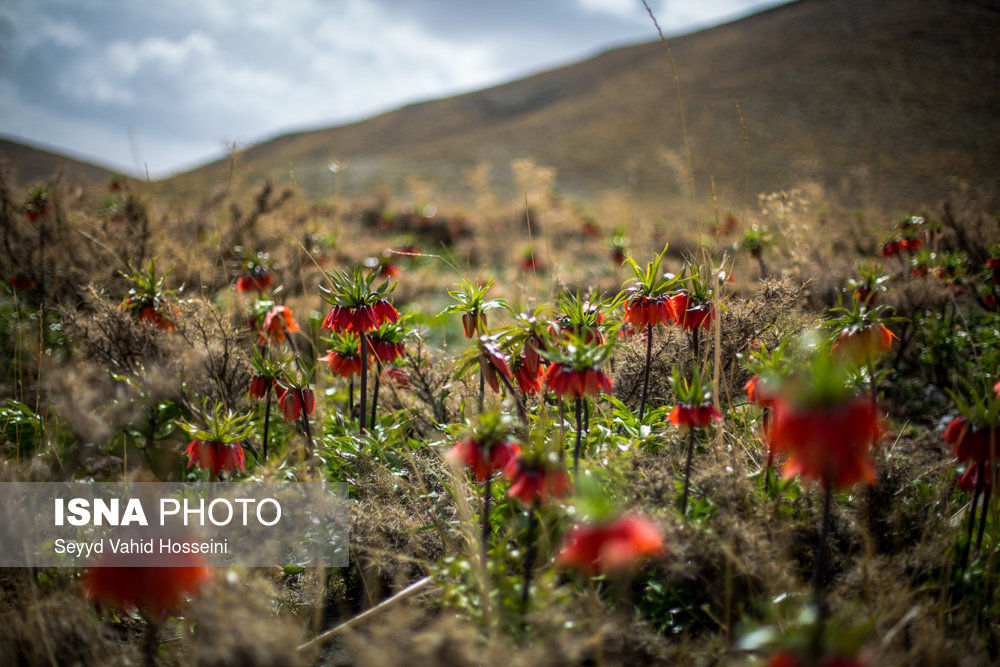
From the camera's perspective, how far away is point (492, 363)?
5.15 feet

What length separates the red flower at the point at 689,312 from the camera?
2.00 metres

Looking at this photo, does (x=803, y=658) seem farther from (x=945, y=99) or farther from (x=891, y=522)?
(x=945, y=99)

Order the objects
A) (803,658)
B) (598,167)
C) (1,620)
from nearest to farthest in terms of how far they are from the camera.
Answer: (803,658) < (1,620) < (598,167)

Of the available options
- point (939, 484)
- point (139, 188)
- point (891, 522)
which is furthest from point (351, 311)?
point (139, 188)

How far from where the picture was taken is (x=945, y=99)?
7.60 meters

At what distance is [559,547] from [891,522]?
1.14m

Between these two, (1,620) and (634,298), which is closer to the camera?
(1,620)

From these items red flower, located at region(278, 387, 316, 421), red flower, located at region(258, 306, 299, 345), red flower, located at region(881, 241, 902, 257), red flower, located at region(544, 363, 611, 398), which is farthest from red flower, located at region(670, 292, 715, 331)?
red flower, located at region(881, 241, 902, 257)

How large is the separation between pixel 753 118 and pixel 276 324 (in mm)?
21247

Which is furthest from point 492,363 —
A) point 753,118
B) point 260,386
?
point 753,118

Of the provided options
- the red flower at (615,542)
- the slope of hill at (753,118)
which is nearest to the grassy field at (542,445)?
the red flower at (615,542)

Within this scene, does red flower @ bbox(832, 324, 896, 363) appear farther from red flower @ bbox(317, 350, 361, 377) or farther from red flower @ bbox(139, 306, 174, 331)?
red flower @ bbox(139, 306, 174, 331)

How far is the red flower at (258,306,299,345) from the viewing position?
2447 mm

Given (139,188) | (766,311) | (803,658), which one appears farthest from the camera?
(139,188)
